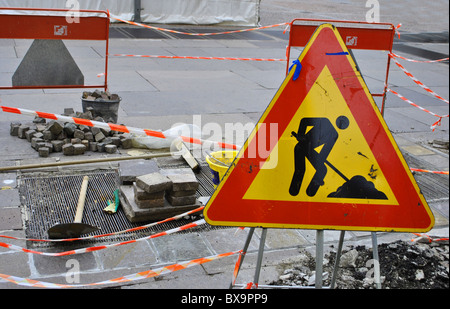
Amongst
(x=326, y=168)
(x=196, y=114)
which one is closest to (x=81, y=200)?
(x=326, y=168)

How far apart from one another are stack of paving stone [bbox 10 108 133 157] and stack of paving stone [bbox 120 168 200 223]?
5.52ft

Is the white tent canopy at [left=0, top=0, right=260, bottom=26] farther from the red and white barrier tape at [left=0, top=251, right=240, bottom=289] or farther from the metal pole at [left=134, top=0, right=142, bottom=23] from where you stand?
Result: the red and white barrier tape at [left=0, top=251, right=240, bottom=289]

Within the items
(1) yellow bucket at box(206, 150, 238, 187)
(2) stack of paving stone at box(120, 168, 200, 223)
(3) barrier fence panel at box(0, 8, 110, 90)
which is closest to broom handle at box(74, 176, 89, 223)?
(2) stack of paving stone at box(120, 168, 200, 223)

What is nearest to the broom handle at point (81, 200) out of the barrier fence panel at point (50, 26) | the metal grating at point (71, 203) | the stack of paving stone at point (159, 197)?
the metal grating at point (71, 203)

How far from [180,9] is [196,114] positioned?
1000cm

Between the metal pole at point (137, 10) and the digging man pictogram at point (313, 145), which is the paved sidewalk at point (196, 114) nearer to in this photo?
the digging man pictogram at point (313, 145)

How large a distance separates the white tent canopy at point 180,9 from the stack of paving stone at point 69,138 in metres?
10.0

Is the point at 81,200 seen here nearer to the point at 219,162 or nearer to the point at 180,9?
the point at 219,162

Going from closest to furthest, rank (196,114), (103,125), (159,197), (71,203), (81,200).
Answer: (159,197) → (81,200) → (71,203) → (103,125) → (196,114)

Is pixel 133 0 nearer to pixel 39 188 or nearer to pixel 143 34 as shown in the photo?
pixel 143 34

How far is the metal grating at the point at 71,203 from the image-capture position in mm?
5102

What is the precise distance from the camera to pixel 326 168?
3.13 meters

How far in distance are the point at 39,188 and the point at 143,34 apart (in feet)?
35.7
